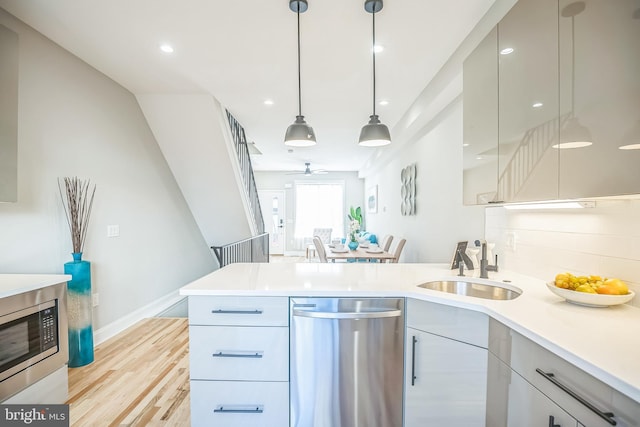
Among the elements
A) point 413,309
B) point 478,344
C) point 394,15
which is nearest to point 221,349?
point 413,309

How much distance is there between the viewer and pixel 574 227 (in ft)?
5.24

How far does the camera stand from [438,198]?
3.67 meters

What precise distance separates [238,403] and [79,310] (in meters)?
1.93

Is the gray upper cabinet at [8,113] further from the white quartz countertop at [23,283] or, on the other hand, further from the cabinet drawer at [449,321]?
the cabinet drawer at [449,321]

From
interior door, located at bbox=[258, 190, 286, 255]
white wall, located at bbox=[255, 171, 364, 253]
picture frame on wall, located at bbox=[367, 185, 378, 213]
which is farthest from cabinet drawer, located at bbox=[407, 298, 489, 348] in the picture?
interior door, located at bbox=[258, 190, 286, 255]

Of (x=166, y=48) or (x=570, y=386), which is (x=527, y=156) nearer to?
(x=570, y=386)

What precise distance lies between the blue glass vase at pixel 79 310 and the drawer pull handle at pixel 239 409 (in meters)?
1.83

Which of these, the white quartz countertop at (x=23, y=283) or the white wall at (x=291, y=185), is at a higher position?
the white wall at (x=291, y=185)

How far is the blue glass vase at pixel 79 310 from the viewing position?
8.58ft

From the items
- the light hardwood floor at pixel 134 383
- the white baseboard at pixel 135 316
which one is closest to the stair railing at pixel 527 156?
the light hardwood floor at pixel 134 383

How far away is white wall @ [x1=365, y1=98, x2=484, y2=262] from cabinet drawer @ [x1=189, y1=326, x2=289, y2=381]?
1.93 m

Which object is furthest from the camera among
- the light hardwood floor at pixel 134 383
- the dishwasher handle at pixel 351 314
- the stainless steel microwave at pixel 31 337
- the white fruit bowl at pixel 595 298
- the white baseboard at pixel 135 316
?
the white baseboard at pixel 135 316

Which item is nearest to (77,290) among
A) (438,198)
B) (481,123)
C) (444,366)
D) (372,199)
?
(444,366)

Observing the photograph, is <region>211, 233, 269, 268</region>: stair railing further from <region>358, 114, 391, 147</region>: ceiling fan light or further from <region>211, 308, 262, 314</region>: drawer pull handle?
<region>358, 114, 391, 147</region>: ceiling fan light
